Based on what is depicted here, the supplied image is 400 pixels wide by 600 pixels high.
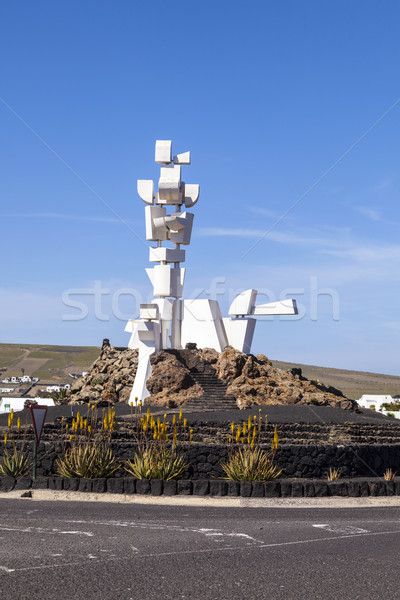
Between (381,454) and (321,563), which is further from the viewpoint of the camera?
(381,454)

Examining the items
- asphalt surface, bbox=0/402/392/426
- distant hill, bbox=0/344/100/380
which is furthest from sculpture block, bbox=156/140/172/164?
distant hill, bbox=0/344/100/380

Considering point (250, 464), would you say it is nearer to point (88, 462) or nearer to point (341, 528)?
point (88, 462)

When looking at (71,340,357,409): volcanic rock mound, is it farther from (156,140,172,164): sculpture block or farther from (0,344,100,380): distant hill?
(0,344,100,380): distant hill

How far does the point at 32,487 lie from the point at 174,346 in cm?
2245

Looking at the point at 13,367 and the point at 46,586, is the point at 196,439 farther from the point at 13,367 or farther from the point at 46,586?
the point at 13,367

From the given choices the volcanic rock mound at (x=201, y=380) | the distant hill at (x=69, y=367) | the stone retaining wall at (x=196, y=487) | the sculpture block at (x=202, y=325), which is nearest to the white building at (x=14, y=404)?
the volcanic rock mound at (x=201, y=380)

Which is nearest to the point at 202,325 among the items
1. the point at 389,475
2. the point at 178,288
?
the point at 178,288

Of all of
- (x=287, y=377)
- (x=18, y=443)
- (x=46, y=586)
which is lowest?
(x=46, y=586)

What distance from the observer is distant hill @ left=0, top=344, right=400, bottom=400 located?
4478 inches

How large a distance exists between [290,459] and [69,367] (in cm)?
12371

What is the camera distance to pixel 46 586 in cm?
601

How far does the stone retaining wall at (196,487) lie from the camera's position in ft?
42.6

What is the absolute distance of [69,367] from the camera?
13488 cm

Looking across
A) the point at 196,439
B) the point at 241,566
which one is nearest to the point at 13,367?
the point at 196,439
